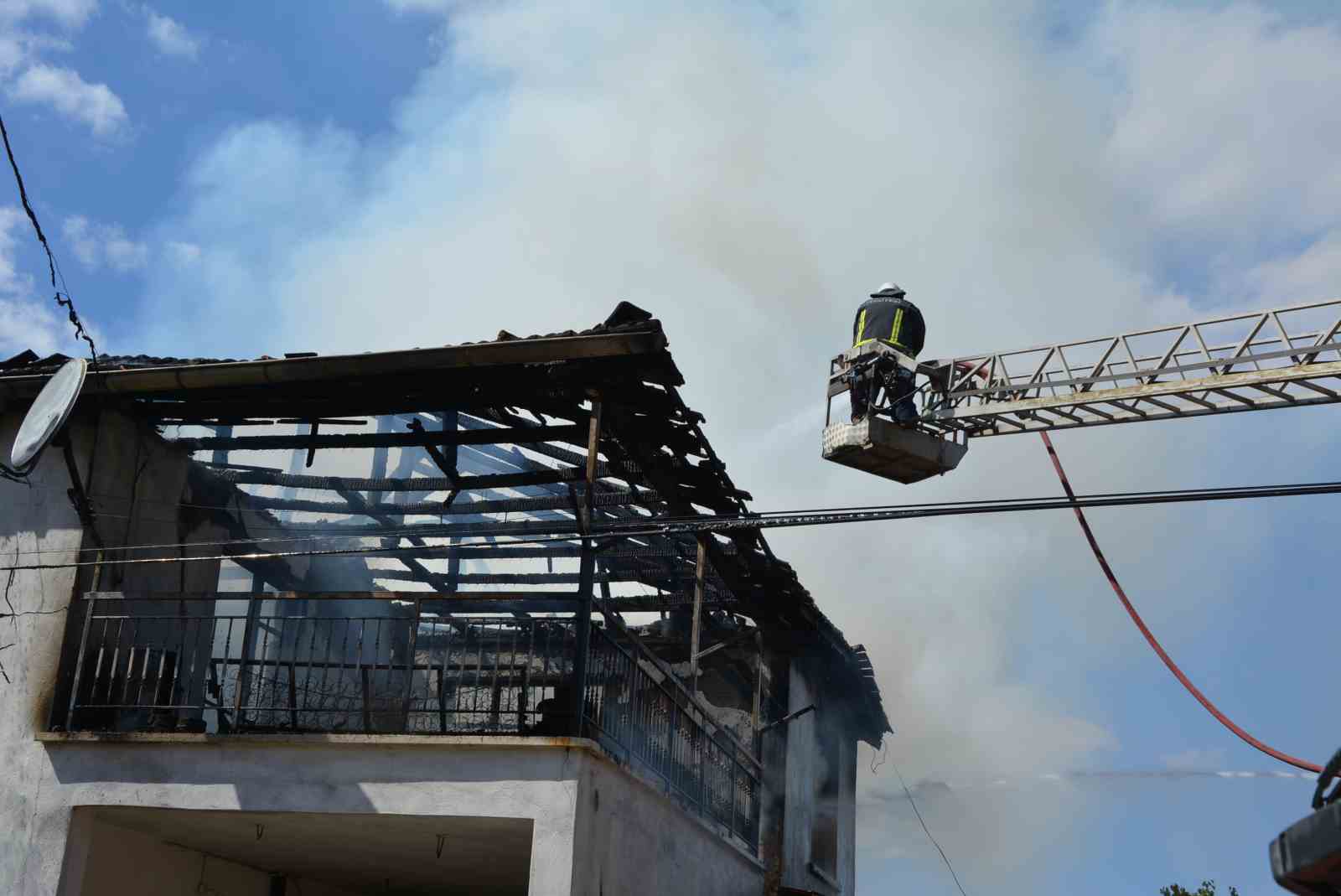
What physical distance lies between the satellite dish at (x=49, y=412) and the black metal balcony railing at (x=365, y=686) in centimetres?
148

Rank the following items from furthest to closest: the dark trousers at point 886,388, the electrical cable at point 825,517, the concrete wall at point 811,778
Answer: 1. the concrete wall at point 811,778
2. the dark trousers at point 886,388
3. the electrical cable at point 825,517

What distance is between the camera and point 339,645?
15594 mm

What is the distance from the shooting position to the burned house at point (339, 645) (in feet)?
33.6

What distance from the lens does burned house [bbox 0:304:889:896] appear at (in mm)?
10250

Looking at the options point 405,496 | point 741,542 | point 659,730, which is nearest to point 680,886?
point 659,730

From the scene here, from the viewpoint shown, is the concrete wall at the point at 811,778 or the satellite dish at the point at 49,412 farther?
the concrete wall at the point at 811,778

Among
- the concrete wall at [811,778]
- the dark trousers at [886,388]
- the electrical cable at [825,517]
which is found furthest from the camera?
the concrete wall at [811,778]

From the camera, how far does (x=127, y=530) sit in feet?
40.3

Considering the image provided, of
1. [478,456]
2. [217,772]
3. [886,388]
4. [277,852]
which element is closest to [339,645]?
[478,456]

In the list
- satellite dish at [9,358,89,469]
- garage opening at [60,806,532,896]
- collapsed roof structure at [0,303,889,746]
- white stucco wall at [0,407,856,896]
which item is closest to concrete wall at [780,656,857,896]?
collapsed roof structure at [0,303,889,746]

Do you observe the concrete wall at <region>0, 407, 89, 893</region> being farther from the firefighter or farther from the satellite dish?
the firefighter

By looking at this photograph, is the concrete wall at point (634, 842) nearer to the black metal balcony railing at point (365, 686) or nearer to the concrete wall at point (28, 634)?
the black metal balcony railing at point (365, 686)

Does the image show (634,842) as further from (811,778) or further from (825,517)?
(811,778)

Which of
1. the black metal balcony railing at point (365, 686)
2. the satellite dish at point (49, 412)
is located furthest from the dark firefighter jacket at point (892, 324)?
the satellite dish at point (49, 412)
